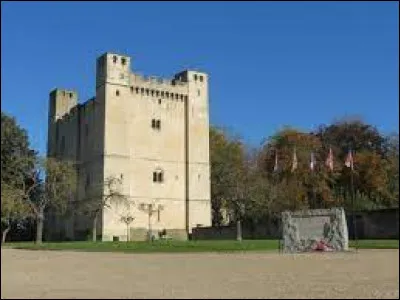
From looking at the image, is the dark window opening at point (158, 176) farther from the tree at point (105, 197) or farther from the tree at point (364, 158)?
the tree at point (364, 158)

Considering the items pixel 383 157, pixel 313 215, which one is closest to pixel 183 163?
pixel 383 157

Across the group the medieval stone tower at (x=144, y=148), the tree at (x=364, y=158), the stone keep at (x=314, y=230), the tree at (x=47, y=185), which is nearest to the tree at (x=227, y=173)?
the medieval stone tower at (x=144, y=148)

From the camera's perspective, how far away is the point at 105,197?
69062 millimetres

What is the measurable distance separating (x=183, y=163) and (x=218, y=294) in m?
61.6

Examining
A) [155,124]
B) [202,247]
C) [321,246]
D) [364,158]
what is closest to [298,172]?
[364,158]

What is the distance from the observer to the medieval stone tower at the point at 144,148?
7106 centimetres

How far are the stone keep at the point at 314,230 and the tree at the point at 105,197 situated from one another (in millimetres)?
37547

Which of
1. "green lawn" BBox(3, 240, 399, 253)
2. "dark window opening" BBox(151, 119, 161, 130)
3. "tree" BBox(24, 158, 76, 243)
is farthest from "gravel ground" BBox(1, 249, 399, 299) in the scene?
"dark window opening" BBox(151, 119, 161, 130)

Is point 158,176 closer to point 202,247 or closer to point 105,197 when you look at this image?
point 105,197

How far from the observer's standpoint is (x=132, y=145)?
72.9 metres

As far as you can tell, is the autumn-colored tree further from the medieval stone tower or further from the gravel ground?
the gravel ground

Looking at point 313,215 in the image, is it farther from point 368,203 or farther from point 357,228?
point 368,203

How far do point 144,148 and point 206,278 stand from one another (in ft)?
184

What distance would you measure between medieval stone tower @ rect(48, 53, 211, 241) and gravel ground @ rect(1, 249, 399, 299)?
151 ft
